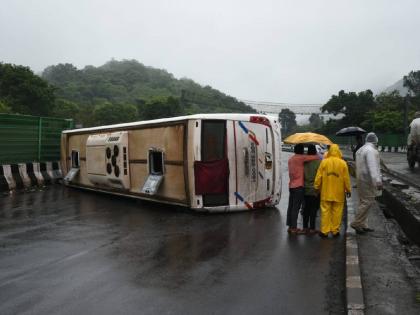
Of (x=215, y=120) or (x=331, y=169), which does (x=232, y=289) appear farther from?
(x=215, y=120)

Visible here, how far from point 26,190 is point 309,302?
1135cm

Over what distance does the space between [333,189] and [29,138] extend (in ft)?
36.9

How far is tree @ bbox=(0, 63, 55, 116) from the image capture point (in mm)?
71500

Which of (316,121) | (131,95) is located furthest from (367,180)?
(131,95)

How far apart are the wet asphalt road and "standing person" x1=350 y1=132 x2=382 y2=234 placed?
1.68 feet

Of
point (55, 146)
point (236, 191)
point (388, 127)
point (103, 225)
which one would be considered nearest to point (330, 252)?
point (236, 191)

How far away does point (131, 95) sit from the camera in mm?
148375

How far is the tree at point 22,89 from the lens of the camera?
71500 mm

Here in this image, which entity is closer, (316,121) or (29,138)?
(29,138)

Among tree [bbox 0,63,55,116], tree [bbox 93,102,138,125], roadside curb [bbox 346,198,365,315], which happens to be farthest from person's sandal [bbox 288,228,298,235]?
tree [bbox 93,102,138,125]

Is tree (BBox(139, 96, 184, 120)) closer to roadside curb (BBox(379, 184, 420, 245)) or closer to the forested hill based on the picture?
the forested hill

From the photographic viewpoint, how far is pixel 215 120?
9016 mm

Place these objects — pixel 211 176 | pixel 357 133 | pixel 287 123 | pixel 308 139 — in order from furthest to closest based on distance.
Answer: pixel 287 123
pixel 357 133
pixel 211 176
pixel 308 139

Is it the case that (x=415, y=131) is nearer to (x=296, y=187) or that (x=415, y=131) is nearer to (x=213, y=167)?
(x=213, y=167)
